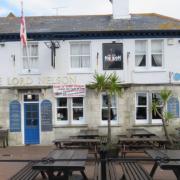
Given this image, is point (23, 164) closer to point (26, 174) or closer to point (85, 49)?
point (26, 174)

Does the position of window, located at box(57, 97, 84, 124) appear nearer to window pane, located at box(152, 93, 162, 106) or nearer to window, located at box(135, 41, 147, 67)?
window, located at box(135, 41, 147, 67)

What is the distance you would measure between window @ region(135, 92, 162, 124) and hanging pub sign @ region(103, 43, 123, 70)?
1872 mm

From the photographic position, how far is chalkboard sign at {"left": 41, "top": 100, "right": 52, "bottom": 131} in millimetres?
21859

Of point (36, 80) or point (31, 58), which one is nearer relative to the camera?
point (36, 80)

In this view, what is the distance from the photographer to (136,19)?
23.6 metres

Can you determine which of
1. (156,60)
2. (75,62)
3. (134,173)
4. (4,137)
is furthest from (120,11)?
(134,173)

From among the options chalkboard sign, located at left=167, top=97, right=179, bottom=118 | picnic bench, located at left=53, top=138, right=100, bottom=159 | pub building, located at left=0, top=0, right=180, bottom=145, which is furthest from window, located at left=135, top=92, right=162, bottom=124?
picnic bench, located at left=53, top=138, right=100, bottom=159

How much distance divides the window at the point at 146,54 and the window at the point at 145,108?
59.1 inches

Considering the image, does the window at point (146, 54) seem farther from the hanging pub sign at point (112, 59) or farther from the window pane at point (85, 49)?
the window pane at point (85, 49)

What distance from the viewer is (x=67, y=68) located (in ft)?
72.2

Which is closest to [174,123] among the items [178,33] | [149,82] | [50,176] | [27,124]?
[149,82]

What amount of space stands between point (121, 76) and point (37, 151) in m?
5.90

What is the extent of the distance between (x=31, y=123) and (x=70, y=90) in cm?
265

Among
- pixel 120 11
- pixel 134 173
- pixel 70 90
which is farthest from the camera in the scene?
pixel 120 11
